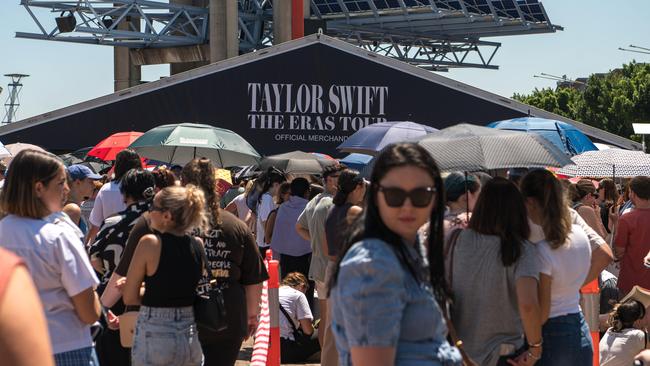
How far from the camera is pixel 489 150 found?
333 inches

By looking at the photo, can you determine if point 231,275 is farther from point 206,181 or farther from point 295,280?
point 295,280

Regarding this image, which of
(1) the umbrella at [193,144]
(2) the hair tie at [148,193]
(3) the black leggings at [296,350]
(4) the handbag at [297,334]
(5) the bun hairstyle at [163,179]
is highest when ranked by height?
(1) the umbrella at [193,144]

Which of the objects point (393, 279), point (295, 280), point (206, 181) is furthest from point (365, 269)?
point (295, 280)

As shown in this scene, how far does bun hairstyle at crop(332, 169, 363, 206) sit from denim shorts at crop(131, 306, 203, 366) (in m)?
3.67

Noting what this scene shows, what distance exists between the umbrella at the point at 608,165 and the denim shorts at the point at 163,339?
935cm

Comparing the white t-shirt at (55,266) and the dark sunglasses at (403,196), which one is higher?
the dark sunglasses at (403,196)

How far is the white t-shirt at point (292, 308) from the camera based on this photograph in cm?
1186

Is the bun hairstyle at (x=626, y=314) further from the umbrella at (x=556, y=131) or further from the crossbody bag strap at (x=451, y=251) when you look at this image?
the umbrella at (x=556, y=131)

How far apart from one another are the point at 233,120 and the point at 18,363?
3705 centimetres

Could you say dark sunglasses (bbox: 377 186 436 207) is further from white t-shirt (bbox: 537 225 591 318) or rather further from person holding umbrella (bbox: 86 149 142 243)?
person holding umbrella (bbox: 86 149 142 243)

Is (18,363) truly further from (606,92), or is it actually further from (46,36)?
(606,92)

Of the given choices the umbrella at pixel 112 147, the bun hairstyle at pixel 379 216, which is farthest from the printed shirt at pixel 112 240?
Result: the umbrella at pixel 112 147

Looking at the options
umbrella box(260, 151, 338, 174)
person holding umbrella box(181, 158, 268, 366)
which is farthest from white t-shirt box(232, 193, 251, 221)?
person holding umbrella box(181, 158, 268, 366)

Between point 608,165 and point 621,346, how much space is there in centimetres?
609
